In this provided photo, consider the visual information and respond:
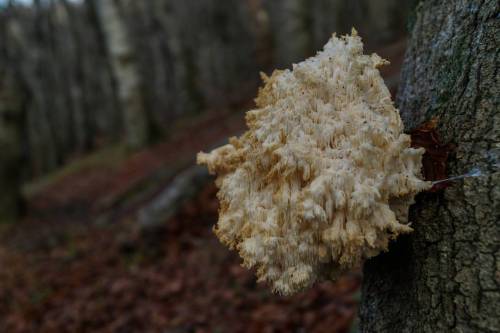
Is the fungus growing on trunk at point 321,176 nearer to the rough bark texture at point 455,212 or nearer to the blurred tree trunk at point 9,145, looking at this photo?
the rough bark texture at point 455,212

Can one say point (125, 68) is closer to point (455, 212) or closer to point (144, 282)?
point (144, 282)

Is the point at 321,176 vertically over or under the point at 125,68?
under

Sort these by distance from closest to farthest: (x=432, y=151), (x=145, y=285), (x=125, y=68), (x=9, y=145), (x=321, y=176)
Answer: (x=321, y=176)
(x=432, y=151)
(x=145, y=285)
(x=9, y=145)
(x=125, y=68)

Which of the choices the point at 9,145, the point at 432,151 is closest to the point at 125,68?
the point at 9,145

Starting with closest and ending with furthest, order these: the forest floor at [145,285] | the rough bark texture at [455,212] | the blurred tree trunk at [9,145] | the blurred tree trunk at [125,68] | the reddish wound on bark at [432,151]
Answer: the rough bark texture at [455,212] < the reddish wound on bark at [432,151] < the forest floor at [145,285] < the blurred tree trunk at [9,145] < the blurred tree trunk at [125,68]

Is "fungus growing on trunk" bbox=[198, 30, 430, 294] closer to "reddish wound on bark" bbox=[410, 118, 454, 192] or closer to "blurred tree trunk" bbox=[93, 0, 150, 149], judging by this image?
"reddish wound on bark" bbox=[410, 118, 454, 192]

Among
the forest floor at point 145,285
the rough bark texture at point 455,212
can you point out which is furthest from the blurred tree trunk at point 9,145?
the rough bark texture at point 455,212

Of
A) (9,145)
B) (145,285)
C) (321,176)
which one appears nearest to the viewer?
(321,176)

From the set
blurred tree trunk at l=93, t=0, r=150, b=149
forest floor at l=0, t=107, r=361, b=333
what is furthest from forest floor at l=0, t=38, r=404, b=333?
blurred tree trunk at l=93, t=0, r=150, b=149
